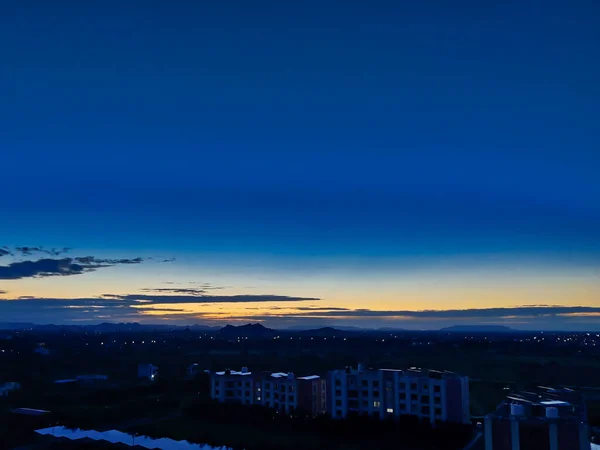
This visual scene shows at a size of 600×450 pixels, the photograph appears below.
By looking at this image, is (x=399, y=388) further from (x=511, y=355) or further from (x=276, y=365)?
(x=511, y=355)

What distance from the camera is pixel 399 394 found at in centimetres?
3161

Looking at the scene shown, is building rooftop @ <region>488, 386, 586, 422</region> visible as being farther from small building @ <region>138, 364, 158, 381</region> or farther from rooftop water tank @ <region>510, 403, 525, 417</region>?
small building @ <region>138, 364, 158, 381</region>

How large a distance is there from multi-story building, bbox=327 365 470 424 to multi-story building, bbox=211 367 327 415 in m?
2.09

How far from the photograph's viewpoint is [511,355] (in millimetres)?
84125

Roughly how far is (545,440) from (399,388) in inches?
481

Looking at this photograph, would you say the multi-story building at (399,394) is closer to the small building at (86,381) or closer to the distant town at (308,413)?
the distant town at (308,413)

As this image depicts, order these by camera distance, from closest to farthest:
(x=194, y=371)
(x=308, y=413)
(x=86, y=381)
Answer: (x=308, y=413)
(x=86, y=381)
(x=194, y=371)

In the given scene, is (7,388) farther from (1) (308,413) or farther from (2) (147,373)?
(1) (308,413)

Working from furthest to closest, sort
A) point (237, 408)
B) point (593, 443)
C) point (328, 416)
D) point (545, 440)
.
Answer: point (237, 408) < point (328, 416) < point (593, 443) < point (545, 440)

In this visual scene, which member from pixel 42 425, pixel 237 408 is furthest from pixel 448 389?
pixel 42 425

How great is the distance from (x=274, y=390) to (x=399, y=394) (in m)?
8.64

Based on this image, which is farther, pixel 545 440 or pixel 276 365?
pixel 276 365

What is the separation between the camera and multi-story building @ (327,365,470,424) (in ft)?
99.4

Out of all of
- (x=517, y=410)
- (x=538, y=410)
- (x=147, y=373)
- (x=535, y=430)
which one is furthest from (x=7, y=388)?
(x=535, y=430)
